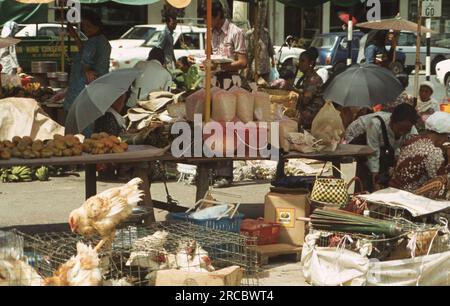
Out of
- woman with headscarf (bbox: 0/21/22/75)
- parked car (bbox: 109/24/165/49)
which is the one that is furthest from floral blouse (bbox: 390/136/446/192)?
parked car (bbox: 109/24/165/49)

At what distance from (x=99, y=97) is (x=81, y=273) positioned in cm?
398

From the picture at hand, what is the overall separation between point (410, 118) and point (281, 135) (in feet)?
4.54

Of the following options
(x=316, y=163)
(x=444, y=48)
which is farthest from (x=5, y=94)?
(x=444, y=48)

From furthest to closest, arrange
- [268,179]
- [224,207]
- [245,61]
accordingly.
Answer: [268,179], [245,61], [224,207]

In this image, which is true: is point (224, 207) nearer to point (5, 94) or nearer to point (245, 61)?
point (245, 61)

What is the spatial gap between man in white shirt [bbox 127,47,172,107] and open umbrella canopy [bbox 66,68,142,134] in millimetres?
2823

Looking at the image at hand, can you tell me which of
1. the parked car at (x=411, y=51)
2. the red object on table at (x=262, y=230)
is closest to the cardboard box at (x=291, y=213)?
the red object on table at (x=262, y=230)

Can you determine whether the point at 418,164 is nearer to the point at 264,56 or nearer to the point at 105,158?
the point at 105,158

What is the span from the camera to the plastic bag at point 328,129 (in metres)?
8.80

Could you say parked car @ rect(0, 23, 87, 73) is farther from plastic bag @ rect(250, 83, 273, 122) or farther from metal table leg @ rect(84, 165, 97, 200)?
plastic bag @ rect(250, 83, 273, 122)

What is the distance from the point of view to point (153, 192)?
11406 mm

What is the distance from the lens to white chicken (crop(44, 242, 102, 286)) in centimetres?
545

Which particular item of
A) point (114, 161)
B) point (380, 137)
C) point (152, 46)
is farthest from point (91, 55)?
point (152, 46)

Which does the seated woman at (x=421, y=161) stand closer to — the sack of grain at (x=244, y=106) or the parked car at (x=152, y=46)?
the sack of grain at (x=244, y=106)
